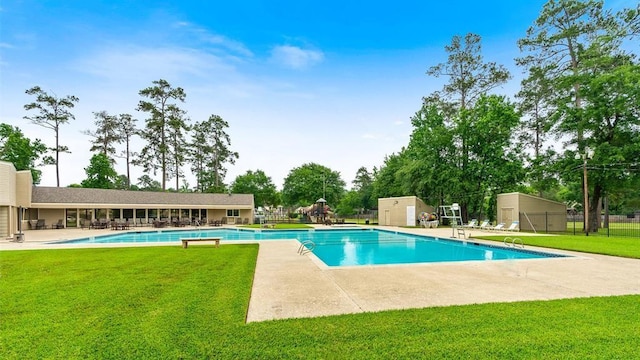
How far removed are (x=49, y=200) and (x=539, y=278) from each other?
30.1 m

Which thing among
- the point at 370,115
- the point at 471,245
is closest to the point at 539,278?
the point at 471,245

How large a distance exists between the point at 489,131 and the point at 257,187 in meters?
28.3

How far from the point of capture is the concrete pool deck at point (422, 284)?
4605mm

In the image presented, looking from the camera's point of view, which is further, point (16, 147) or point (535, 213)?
point (16, 147)

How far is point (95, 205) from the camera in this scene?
24984 millimetres

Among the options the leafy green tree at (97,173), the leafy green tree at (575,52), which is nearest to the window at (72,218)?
the leafy green tree at (97,173)

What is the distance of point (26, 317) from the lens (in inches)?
158

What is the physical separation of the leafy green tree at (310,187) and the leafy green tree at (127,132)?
19.2m

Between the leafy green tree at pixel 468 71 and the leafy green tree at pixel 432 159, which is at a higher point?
the leafy green tree at pixel 468 71

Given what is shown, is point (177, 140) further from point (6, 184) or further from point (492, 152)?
point (492, 152)

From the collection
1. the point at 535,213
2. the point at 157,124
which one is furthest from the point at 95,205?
the point at 535,213

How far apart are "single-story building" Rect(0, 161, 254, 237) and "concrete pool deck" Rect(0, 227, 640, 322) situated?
1887cm

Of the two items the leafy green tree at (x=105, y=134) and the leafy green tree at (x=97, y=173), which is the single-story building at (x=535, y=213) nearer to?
the leafy green tree at (x=97, y=173)

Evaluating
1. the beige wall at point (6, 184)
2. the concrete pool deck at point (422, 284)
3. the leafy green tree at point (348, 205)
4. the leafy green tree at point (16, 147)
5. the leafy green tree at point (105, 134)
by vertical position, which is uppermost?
the leafy green tree at point (105, 134)
